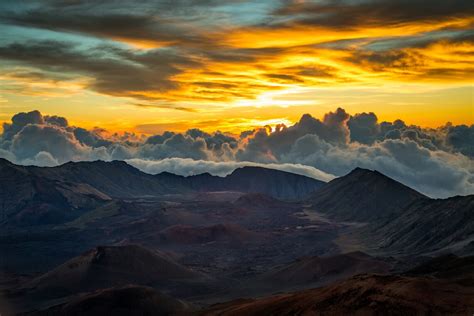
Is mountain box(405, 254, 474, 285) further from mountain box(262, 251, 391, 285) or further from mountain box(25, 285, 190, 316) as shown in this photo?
mountain box(25, 285, 190, 316)

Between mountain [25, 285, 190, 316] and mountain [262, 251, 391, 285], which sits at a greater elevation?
mountain [25, 285, 190, 316]

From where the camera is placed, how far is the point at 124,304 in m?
146

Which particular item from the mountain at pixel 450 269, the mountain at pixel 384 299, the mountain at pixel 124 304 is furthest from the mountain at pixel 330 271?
the mountain at pixel 384 299

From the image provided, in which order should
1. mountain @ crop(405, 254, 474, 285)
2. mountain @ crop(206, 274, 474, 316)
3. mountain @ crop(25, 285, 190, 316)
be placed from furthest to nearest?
mountain @ crop(25, 285, 190, 316) < mountain @ crop(405, 254, 474, 285) < mountain @ crop(206, 274, 474, 316)

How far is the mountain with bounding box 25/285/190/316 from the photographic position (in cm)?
14338

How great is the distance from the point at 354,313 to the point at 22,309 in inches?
4433

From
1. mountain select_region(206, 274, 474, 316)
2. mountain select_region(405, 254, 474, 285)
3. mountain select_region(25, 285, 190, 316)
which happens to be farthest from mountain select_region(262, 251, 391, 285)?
mountain select_region(206, 274, 474, 316)

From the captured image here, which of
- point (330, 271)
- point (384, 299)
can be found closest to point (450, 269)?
point (384, 299)

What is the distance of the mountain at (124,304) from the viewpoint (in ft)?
470

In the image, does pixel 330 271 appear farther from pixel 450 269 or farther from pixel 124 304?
pixel 124 304

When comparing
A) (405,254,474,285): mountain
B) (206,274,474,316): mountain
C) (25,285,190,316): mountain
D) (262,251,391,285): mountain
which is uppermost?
(206,274,474,316): mountain

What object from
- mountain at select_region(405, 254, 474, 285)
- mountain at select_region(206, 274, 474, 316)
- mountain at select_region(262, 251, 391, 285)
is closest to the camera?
mountain at select_region(206, 274, 474, 316)

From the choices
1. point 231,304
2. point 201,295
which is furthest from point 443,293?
point 201,295

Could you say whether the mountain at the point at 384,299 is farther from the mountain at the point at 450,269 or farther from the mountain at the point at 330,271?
the mountain at the point at 330,271
